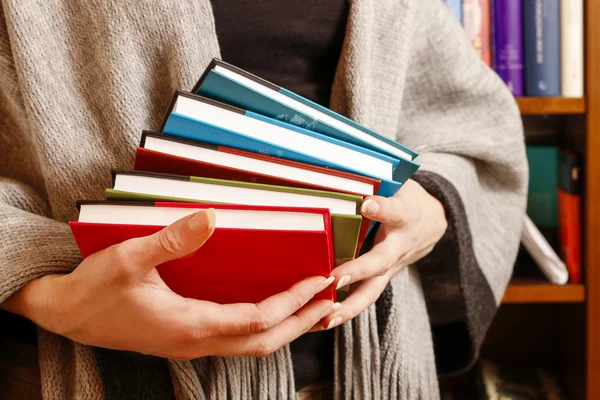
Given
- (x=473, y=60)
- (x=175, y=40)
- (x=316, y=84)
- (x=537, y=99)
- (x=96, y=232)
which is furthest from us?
(x=537, y=99)

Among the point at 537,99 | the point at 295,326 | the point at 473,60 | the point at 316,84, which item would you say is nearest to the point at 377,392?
the point at 295,326

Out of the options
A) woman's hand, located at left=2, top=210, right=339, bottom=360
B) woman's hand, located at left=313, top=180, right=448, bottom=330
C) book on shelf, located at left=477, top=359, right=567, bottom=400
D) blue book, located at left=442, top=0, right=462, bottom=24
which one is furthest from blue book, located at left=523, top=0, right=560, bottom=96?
woman's hand, located at left=2, top=210, right=339, bottom=360

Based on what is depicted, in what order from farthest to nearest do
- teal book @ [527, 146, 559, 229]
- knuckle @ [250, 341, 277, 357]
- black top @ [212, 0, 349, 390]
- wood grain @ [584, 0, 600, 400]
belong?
teal book @ [527, 146, 559, 229] < wood grain @ [584, 0, 600, 400] < black top @ [212, 0, 349, 390] < knuckle @ [250, 341, 277, 357]

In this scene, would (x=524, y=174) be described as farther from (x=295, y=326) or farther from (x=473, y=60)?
(x=295, y=326)

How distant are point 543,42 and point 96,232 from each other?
2.62 feet

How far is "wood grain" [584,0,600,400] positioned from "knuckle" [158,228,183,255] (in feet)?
2.49

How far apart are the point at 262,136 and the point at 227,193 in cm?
6

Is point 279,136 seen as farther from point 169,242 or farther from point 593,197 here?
point 593,197

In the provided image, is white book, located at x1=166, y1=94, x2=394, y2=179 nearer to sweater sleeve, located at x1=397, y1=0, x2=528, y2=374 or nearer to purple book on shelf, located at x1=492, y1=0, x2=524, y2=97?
sweater sleeve, located at x1=397, y1=0, x2=528, y2=374

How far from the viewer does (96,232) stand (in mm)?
413

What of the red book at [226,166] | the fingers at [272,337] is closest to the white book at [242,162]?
the red book at [226,166]

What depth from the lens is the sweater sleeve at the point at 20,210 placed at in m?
0.51

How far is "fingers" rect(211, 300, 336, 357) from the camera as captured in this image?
0.47 metres

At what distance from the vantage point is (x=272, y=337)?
47cm
